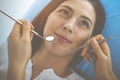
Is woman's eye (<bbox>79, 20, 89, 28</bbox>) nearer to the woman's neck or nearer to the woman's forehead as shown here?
the woman's forehead

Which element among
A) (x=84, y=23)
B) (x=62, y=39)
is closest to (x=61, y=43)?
(x=62, y=39)

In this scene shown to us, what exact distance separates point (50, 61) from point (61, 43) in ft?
0.34

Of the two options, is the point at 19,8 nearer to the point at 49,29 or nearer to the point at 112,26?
the point at 49,29

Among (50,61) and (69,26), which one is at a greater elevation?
(69,26)

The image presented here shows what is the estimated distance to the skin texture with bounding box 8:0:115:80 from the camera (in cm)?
120

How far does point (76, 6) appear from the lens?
3.96 feet

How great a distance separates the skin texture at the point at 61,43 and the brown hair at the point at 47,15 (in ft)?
0.06

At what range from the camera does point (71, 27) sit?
1.19m

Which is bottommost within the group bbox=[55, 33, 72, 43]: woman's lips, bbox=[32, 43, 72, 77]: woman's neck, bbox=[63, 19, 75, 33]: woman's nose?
bbox=[32, 43, 72, 77]: woman's neck

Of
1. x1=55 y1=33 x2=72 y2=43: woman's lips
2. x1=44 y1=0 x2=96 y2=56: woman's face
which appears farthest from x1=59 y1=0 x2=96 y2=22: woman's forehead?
x1=55 y1=33 x2=72 y2=43: woman's lips

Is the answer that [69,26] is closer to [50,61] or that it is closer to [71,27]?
[71,27]

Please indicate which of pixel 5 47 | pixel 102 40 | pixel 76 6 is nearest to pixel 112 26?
pixel 102 40

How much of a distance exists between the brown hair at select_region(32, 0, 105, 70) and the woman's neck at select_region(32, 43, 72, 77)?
28 millimetres

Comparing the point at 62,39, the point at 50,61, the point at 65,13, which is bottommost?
the point at 50,61
